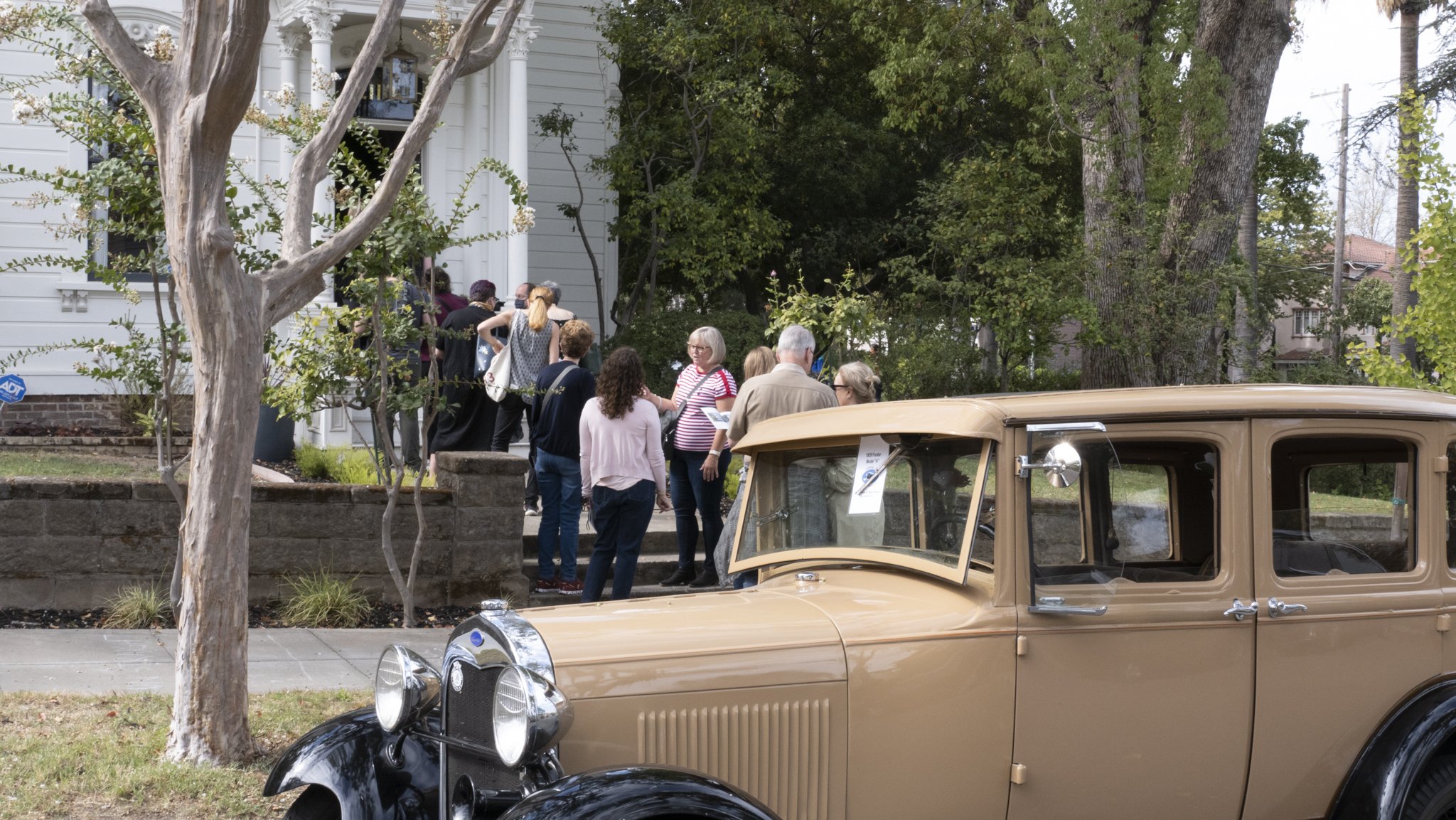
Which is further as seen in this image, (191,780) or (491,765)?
(191,780)

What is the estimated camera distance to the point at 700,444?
28.8ft

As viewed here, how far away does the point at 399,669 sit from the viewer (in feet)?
12.7

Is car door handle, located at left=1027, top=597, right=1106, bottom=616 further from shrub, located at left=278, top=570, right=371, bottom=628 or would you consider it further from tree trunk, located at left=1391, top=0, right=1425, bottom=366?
tree trunk, located at left=1391, top=0, right=1425, bottom=366

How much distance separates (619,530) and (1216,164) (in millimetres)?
8791

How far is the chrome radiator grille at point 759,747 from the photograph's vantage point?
3480 mm

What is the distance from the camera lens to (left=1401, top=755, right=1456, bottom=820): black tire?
403cm

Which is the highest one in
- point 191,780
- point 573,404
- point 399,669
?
point 573,404

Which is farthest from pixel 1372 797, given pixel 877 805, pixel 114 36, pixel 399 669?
pixel 114 36

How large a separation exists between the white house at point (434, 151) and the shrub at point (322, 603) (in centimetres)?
536

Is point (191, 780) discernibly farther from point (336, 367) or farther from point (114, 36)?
point (336, 367)

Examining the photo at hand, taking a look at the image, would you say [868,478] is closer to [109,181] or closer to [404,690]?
[404,690]

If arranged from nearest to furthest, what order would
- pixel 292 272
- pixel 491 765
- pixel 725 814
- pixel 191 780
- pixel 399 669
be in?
pixel 725 814 → pixel 491 765 → pixel 399 669 → pixel 191 780 → pixel 292 272

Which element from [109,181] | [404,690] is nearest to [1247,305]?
[109,181]

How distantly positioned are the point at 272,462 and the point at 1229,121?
10.5 m
